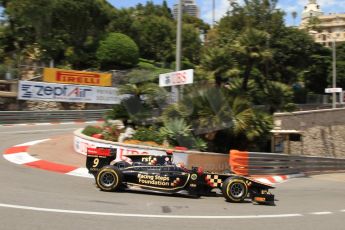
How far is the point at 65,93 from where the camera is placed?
3606 cm

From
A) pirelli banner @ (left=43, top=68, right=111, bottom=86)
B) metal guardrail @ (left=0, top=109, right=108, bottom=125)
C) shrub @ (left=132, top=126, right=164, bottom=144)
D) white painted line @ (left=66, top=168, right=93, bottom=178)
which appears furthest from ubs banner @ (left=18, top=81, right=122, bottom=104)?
white painted line @ (left=66, top=168, right=93, bottom=178)

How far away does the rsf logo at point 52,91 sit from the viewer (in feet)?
111

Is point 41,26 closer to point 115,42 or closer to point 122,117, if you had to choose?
point 115,42

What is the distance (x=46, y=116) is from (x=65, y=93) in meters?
4.36

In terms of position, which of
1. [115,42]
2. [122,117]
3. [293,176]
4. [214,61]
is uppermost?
[115,42]

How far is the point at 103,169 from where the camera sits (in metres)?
11.0

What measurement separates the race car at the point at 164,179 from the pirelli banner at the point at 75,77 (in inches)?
1002

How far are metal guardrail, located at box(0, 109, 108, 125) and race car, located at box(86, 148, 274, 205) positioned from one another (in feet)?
65.1

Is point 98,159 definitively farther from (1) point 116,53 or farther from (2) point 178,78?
(1) point 116,53

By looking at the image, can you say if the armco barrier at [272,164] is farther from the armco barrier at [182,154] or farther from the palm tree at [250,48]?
the palm tree at [250,48]

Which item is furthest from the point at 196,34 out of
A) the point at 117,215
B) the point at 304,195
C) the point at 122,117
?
the point at 117,215

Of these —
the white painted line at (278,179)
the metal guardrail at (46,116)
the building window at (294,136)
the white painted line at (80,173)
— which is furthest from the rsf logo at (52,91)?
the white painted line at (278,179)

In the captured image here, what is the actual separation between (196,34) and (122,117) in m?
46.6

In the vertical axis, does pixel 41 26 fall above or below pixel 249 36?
above
